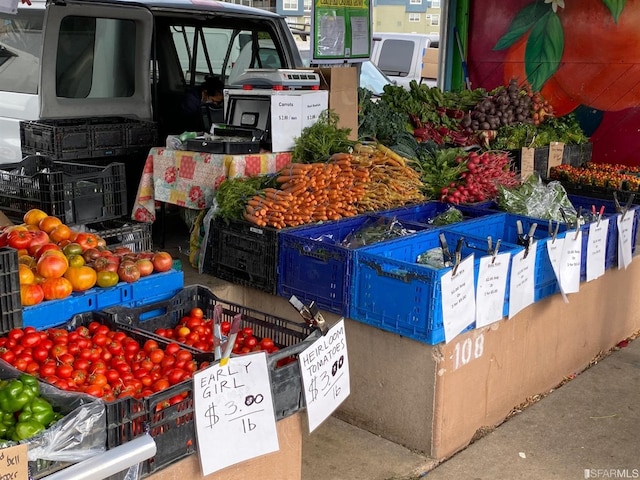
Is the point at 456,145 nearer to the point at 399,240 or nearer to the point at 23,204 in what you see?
the point at 399,240

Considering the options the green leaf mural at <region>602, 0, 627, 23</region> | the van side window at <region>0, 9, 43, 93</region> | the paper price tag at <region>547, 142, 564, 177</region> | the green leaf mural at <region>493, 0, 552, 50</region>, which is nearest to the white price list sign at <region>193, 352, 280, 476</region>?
the van side window at <region>0, 9, 43, 93</region>

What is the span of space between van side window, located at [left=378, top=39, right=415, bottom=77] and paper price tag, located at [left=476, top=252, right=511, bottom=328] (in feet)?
39.4

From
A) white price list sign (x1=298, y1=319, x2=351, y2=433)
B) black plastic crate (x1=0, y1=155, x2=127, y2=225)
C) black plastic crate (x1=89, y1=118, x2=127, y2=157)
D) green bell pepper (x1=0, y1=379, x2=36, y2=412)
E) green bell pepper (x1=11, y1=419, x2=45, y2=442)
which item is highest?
black plastic crate (x1=89, y1=118, x2=127, y2=157)

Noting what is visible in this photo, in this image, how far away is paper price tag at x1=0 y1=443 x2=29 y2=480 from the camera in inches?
79.7

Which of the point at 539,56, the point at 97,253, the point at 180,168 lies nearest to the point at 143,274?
the point at 97,253

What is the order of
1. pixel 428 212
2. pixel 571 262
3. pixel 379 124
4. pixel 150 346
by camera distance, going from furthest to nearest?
pixel 379 124
pixel 428 212
pixel 571 262
pixel 150 346

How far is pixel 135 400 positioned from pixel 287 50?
597 cm

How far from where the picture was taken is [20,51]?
6859mm

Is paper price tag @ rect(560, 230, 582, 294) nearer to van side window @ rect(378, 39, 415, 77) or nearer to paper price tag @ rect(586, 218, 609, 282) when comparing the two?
paper price tag @ rect(586, 218, 609, 282)

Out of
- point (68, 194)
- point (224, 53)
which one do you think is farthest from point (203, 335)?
point (224, 53)

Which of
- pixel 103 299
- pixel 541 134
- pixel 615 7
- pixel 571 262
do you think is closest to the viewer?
pixel 103 299

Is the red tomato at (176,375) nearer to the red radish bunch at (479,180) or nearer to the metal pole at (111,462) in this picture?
the metal pole at (111,462)

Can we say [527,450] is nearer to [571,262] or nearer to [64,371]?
[571,262]

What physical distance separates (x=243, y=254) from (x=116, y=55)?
3147 millimetres
